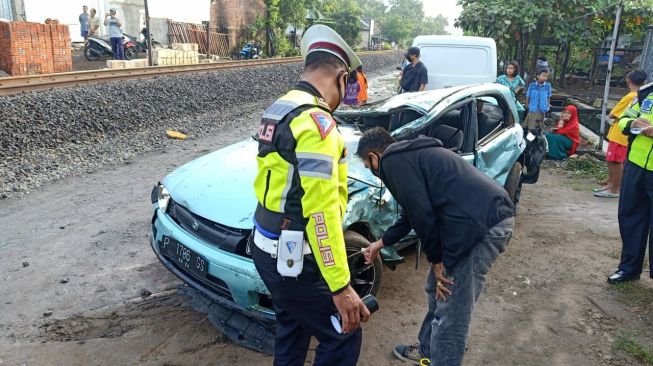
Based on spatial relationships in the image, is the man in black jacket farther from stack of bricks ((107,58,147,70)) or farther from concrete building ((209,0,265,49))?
Answer: concrete building ((209,0,265,49))

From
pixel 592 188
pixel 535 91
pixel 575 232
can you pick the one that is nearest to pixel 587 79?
pixel 535 91

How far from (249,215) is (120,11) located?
2411 cm

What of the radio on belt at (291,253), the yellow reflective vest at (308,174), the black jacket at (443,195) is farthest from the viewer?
the black jacket at (443,195)

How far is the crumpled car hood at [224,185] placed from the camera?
329 cm

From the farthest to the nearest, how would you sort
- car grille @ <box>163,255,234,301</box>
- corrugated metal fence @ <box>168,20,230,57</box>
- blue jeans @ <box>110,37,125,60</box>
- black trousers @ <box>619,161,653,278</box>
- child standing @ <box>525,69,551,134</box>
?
corrugated metal fence @ <box>168,20,230,57</box> → blue jeans @ <box>110,37,125,60</box> → child standing @ <box>525,69,551,134</box> → black trousers @ <box>619,161,653,278</box> → car grille @ <box>163,255,234,301</box>

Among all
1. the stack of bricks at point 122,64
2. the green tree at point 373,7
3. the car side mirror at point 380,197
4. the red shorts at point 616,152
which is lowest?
the red shorts at point 616,152

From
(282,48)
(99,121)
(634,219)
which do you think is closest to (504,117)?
(634,219)

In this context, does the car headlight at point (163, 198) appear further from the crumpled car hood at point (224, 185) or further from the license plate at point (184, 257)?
the license plate at point (184, 257)

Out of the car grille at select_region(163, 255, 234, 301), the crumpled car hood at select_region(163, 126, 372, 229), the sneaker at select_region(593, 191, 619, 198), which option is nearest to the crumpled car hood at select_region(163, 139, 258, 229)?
the crumpled car hood at select_region(163, 126, 372, 229)

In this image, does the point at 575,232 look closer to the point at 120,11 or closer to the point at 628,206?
the point at 628,206

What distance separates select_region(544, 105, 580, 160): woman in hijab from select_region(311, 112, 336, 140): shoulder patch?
7.80 m

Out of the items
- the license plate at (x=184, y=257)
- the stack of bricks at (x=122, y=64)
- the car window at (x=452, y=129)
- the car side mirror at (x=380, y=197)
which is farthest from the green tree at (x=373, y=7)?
the license plate at (x=184, y=257)

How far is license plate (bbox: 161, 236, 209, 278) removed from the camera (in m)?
3.22

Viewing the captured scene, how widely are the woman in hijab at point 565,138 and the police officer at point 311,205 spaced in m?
A: 7.57
